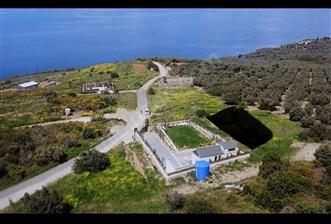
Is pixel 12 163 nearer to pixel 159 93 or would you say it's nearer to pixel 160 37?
pixel 159 93

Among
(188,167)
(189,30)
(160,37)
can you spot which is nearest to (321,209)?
(188,167)

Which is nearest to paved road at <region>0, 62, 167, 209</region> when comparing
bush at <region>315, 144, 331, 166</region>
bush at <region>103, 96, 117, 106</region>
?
bush at <region>103, 96, 117, 106</region>

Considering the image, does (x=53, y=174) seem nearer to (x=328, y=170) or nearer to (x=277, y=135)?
(x=328, y=170)

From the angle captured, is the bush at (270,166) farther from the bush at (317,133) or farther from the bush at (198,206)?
the bush at (317,133)

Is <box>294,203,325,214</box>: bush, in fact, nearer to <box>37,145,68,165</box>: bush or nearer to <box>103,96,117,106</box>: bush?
<box>37,145,68,165</box>: bush

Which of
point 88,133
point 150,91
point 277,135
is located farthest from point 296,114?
point 150,91
